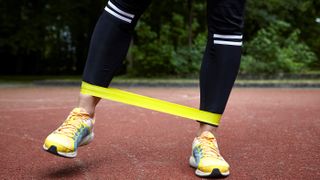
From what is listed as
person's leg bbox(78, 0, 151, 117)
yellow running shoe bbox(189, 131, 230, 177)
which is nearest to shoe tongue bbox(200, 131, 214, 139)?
yellow running shoe bbox(189, 131, 230, 177)

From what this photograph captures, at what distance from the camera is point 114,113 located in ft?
13.7

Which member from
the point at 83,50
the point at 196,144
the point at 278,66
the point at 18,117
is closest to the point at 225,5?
the point at 196,144

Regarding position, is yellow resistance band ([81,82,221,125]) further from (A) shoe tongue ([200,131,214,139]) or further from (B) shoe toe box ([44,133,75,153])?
(B) shoe toe box ([44,133,75,153])

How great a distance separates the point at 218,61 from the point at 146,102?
34cm

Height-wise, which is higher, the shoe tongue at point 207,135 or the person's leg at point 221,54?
the person's leg at point 221,54

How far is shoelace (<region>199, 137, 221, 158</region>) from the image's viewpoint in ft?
5.70

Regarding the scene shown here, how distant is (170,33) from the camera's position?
13.0 meters

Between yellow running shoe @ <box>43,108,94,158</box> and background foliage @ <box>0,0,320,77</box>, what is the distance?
9.65 m

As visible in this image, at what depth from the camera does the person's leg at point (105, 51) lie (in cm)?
176

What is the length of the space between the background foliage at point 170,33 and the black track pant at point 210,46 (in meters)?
9.55

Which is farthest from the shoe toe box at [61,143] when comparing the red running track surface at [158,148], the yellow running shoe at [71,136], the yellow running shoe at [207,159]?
the yellow running shoe at [207,159]

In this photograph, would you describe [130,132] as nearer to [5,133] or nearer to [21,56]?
[5,133]

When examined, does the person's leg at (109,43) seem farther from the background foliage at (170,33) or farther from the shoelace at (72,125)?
the background foliage at (170,33)

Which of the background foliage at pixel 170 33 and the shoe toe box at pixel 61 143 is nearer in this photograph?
the shoe toe box at pixel 61 143
